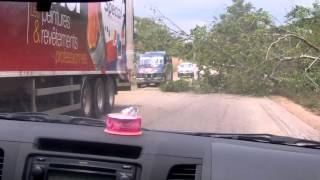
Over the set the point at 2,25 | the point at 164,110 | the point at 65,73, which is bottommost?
the point at 164,110

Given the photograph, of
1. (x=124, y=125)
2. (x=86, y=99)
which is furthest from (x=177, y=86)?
(x=124, y=125)

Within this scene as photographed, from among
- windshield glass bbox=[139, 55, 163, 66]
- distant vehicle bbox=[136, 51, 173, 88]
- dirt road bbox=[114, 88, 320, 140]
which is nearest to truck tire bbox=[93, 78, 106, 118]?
dirt road bbox=[114, 88, 320, 140]

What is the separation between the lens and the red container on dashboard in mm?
2719

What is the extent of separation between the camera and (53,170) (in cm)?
256

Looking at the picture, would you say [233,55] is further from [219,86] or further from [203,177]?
[203,177]

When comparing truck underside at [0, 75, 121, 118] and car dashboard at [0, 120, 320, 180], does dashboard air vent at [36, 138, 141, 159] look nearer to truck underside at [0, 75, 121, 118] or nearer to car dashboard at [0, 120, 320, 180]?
car dashboard at [0, 120, 320, 180]

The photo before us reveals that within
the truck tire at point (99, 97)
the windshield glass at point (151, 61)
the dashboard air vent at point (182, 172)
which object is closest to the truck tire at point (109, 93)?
the truck tire at point (99, 97)

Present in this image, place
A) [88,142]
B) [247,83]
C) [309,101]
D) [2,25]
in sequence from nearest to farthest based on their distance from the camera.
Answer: [88,142], [2,25], [309,101], [247,83]

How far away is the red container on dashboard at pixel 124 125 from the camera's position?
2719mm

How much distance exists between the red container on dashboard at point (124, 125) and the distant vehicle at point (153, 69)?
3633cm

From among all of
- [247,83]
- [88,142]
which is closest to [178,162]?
[88,142]

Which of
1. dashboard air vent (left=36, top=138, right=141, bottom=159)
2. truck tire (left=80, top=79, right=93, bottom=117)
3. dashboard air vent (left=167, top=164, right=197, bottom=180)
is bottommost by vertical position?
truck tire (left=80, top=79, right=93, bottom=117)

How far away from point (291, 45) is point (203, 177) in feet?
76.0

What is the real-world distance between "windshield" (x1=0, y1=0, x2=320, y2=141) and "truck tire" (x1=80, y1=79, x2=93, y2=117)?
0.09 ft
